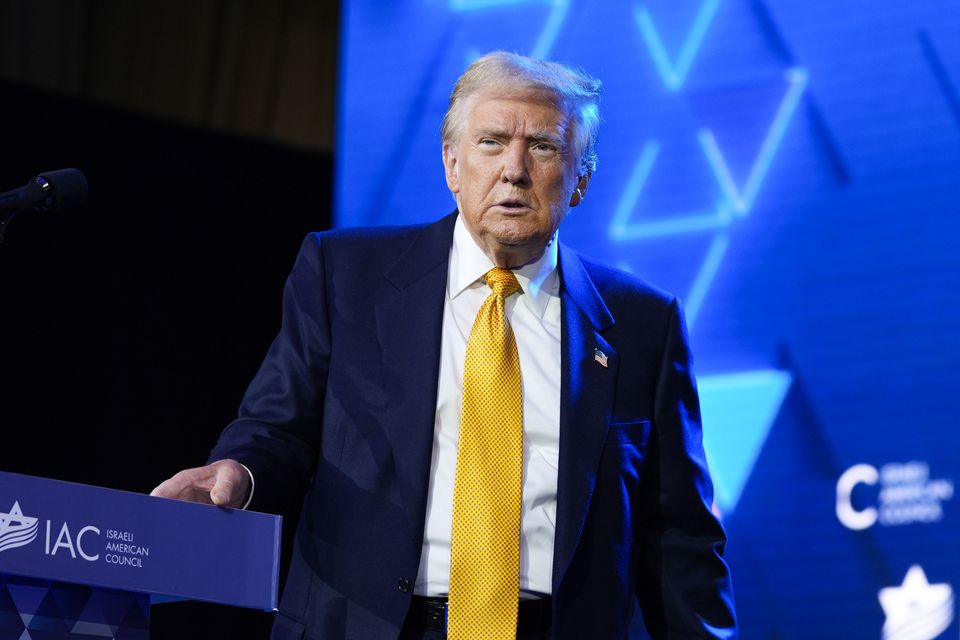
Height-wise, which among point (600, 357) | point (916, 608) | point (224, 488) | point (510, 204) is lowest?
point (224, 488)

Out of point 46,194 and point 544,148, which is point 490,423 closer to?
point 544,148

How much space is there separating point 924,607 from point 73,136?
3.54m

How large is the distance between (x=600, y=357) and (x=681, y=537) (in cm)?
37

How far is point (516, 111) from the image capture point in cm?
223

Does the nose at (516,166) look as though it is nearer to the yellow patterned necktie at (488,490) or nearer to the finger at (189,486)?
the yellow patterned necktie at (488,490)

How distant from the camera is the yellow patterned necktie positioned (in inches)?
74.4

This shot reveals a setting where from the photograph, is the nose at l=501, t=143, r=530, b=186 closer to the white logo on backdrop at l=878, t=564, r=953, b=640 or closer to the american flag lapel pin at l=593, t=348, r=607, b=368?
the american flag lapel pin at l=593, t=348, r=607, b=368

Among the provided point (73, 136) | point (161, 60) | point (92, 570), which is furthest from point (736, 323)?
point (161, 60)

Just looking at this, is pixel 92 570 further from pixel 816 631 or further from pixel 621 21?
pixel 621 21

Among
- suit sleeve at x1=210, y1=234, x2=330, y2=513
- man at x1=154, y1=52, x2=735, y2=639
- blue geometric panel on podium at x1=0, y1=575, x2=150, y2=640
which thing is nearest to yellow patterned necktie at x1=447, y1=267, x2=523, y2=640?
man at x1=154, y1=52, x2=735, y2=639

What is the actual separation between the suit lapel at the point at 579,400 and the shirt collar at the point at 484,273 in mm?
34

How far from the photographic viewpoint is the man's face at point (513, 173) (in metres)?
2.19

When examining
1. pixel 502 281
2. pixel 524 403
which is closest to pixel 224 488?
pixel 524 403

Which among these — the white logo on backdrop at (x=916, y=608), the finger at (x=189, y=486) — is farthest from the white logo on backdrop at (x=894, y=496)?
the finger at (x=189, y=486)
